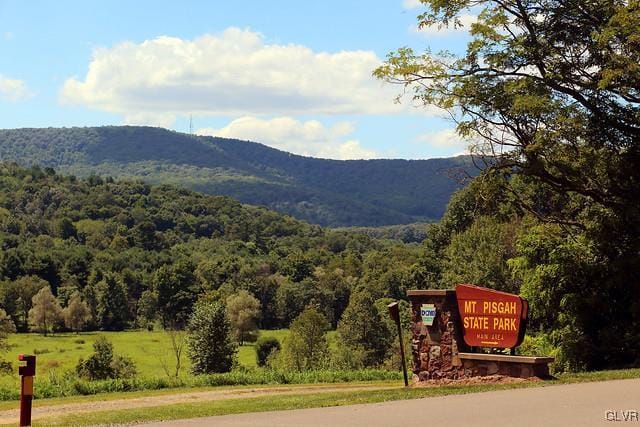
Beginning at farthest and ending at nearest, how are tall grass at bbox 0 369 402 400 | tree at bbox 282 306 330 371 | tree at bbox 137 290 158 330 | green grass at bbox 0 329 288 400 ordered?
tree at bbox 137 290 158 330, green grass at bbox 0 329 288 400, tree at bbox 282 306 330 371, tall grass at bbox 0 369 402 400

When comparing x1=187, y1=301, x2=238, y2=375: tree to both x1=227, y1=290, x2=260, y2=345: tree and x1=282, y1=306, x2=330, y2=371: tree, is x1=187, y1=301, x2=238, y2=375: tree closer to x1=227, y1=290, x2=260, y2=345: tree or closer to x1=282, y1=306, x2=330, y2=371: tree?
x1=282, y1=306, x2=330, y2=371: tree

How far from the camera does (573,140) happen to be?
2247 cm

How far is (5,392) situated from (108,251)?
377ft

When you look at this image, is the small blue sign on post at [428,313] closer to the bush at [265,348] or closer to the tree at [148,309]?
the bush at [265,348]

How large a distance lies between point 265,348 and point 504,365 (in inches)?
2478

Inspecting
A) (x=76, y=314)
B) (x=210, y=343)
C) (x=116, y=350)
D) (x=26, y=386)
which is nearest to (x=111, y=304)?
(x=76, y=314)

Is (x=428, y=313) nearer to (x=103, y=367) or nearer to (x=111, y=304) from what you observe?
(x=103, y=367)

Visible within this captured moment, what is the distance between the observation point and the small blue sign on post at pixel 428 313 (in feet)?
66.8

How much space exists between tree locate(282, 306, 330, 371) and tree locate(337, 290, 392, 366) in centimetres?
422

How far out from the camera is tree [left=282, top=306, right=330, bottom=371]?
61.6m

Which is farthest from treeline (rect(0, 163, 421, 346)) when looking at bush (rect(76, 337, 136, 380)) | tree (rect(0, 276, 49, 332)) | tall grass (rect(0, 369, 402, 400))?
tall grass (rect(0, 369, 402, 400))

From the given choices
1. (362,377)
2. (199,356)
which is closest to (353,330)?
(199,356)

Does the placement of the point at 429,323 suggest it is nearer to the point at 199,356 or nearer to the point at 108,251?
the point at 199,356

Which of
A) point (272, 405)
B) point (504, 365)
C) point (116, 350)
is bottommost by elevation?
point (116, 350)
